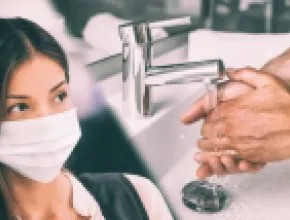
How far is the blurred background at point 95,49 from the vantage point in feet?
1.47

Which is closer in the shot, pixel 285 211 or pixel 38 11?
pixel 38 11

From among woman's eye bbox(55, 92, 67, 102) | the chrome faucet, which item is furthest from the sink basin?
woman's eye bbox(55, 92, 67, 102)

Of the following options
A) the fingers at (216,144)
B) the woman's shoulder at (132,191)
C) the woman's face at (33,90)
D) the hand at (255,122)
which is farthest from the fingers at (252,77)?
the woman's face at (33,90)

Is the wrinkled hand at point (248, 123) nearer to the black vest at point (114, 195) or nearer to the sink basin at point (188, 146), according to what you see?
the sink basin at point (188, 146)

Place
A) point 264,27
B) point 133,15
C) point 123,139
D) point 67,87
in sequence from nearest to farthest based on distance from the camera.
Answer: point 67,87, point 123,139, point 133,15, point 264,27

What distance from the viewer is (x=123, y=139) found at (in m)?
0.53

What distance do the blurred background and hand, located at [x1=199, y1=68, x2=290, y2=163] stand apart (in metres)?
0.16

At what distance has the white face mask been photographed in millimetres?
382

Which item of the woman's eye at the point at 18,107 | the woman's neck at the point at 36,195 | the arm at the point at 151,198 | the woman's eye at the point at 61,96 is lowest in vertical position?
the arm at the point at 151,198

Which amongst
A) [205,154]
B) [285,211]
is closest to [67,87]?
[205,154]

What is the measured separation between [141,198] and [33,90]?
8.3 inches

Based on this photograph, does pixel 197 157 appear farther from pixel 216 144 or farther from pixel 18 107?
pixel 18 107

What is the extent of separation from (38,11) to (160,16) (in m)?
0.29

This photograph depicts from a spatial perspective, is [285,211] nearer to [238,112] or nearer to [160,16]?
[238,112]
